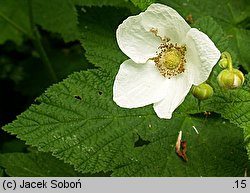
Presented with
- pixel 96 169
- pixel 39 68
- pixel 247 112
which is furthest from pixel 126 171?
pixel 39 68

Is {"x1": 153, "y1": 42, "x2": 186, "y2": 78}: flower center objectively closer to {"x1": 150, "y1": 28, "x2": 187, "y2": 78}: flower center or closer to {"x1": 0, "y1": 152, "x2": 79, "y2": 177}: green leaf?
{"x1": 150, "y1": 28, "x2": 187, "y2": 78}: flower center

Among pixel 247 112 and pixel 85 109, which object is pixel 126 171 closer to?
pixel 85 109

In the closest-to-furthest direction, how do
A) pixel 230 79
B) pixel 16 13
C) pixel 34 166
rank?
pixel 230 79, pixel 34 166, pixel 16 13

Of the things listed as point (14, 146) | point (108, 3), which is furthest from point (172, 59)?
point (14, 146)

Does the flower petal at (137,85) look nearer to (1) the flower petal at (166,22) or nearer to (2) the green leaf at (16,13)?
(1) the flower petal at (166,22)

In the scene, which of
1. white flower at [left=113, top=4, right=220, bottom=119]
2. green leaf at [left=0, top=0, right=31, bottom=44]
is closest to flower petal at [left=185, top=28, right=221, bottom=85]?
white flower at [left=113, top=4, right=220, bottom=119]

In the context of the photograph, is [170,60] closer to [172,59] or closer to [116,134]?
[172,59]

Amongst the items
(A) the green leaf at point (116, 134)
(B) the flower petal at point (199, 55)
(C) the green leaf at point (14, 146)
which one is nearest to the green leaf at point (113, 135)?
(A) the green leaf at point (116, 134)
